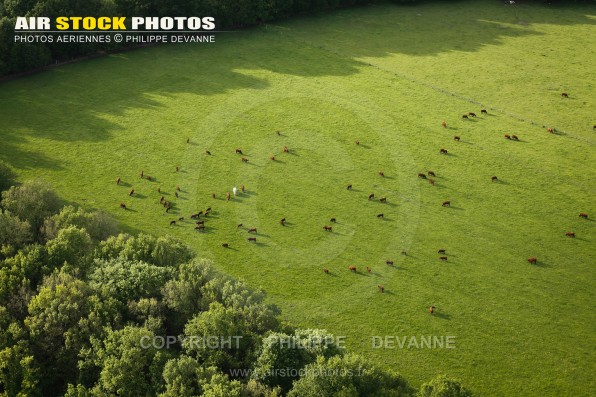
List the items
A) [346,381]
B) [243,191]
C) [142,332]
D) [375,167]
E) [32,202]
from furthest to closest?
[375,167]
[243,191]
[32,202]
[142,332]
[346,381]

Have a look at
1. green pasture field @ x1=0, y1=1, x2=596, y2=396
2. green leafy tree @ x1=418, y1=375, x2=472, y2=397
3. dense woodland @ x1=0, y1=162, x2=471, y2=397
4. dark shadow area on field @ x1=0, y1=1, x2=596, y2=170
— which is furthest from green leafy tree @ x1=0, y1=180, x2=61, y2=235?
green leafy tree @ x1=418, y1=375, x2=472, y2=397

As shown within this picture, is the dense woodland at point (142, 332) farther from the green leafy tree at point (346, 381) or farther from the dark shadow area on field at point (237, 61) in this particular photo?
the dark shadow area on field at point (237, 61)

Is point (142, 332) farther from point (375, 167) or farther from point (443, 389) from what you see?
point (375, 167)

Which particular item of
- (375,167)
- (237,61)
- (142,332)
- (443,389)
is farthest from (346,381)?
(237,61)

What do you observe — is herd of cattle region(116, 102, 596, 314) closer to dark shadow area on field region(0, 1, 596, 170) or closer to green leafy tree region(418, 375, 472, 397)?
green leafy tree region(418, 375, 472, 397)

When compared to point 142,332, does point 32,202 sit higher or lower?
higher

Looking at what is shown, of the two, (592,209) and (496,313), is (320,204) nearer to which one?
(496,313)

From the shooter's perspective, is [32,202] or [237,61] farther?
[237,61]

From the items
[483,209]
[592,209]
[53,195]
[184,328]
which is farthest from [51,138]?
[592,209]
